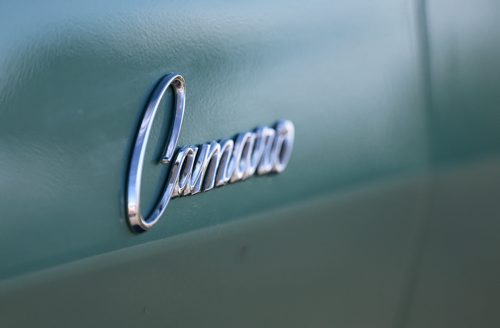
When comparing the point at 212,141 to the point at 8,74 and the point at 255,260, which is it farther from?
the point at 8,74

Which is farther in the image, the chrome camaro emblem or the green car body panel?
the chrome camaro emblem

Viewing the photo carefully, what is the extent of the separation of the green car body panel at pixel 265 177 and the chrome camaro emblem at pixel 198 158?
0.02m

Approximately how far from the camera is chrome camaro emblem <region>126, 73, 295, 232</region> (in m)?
1.50

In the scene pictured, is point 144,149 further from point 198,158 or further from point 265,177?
point 265,177

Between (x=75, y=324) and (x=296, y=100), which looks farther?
(x=296, y=100)

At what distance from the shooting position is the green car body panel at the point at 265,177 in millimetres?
1372

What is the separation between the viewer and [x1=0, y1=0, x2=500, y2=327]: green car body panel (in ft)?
4.50

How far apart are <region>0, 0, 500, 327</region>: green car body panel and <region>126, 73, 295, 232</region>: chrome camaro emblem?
2 cm

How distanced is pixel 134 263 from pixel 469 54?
1.18 metres

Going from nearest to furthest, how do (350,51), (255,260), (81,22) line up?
(81,22), (255,260), (350,51)

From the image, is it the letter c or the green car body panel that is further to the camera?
the letter c

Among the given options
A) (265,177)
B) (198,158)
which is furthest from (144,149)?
(265,177)

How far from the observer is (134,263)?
1.52m

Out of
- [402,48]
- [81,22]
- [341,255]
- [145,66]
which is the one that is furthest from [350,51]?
[81,22]
